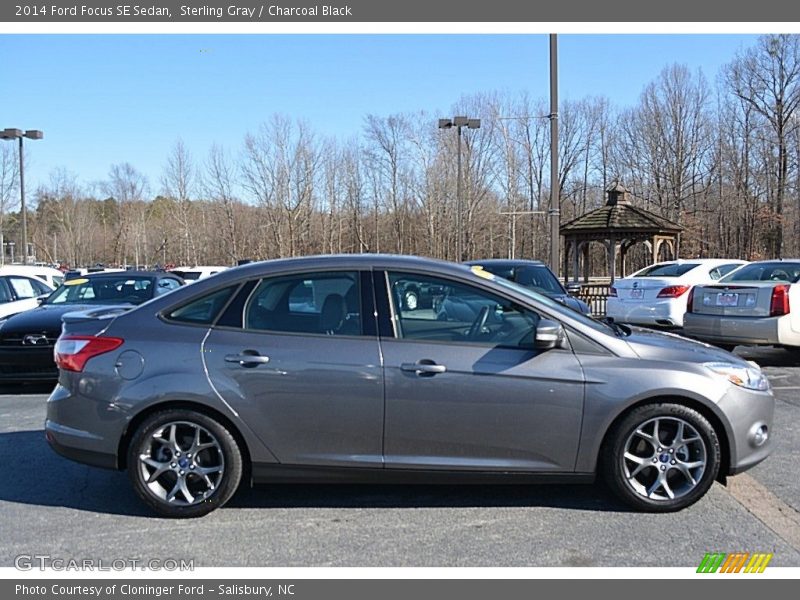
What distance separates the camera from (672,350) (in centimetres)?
425

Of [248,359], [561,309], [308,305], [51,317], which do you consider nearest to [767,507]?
[561,309]

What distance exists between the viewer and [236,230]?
45.1 meters

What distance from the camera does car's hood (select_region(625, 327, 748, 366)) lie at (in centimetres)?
417

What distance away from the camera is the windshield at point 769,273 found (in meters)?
9.23

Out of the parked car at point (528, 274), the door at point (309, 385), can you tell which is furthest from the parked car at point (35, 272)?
the door at point (309, 385)

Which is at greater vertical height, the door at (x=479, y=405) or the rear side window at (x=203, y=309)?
the rear side window at (x=203, y=309)

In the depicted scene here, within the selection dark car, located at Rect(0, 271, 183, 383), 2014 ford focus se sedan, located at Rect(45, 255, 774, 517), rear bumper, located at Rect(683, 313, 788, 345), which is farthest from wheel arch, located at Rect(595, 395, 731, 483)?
dark car, located at Rect(0, 271, 183, 383)

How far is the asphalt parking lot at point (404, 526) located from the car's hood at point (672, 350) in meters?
Result: 0.95

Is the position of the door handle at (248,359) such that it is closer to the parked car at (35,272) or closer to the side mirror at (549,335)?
the side mirror at (549,335)

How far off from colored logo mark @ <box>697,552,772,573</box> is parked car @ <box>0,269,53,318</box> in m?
10.4

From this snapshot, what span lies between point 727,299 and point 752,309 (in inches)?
13.9

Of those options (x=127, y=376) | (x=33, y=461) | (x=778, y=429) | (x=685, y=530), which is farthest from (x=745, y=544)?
(x=33, y=461)

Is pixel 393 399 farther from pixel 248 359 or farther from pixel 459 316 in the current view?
pixel 248 359

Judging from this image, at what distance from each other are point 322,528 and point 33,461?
286cm
